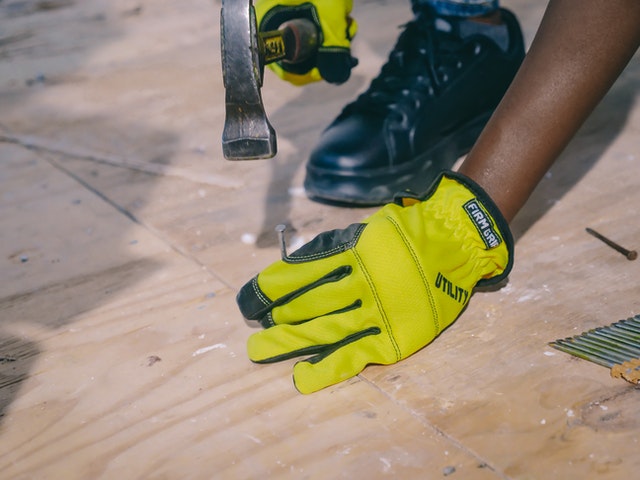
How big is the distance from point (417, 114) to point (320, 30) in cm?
27

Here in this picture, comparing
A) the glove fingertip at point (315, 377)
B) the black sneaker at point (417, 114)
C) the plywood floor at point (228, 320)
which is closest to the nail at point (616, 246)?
the plywood floor at point (228, 320)

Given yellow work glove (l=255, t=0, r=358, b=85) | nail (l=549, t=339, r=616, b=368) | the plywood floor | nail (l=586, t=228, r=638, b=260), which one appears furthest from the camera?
yellow work glove (l=255, t=0, r=358, b=85)

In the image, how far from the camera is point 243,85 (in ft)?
3.97

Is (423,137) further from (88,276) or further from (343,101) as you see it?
(88,276)

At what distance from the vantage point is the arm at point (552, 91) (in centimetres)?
120

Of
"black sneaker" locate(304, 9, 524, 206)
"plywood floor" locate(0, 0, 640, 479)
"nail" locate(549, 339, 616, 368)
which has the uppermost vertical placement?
"black sneaker" locate(304, 9, 524, 206)

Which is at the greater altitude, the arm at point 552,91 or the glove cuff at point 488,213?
the arm at point 552,91

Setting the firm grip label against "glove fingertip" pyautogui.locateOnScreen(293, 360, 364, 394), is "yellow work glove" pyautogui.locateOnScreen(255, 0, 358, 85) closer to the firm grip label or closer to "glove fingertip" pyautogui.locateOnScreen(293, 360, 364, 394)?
the firm grip label

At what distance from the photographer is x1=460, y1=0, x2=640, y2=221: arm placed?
47.1 inches

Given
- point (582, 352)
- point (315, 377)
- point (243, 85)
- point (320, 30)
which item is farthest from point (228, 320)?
point (320, 30)

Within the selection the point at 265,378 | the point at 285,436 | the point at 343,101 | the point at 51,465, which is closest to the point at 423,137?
the point at 343,101

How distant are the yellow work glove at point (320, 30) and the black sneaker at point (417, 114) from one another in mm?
96

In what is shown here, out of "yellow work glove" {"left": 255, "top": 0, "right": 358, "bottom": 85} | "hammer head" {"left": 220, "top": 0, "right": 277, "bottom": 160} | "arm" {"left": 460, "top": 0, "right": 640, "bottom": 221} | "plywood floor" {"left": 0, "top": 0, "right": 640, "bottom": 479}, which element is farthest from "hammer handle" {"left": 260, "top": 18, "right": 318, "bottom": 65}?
"arm" {"left": 460, "top": 0, "right": 640, "bottom": 221}

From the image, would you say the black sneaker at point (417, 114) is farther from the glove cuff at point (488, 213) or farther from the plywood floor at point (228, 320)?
the glove cuff at point (488, 213)
